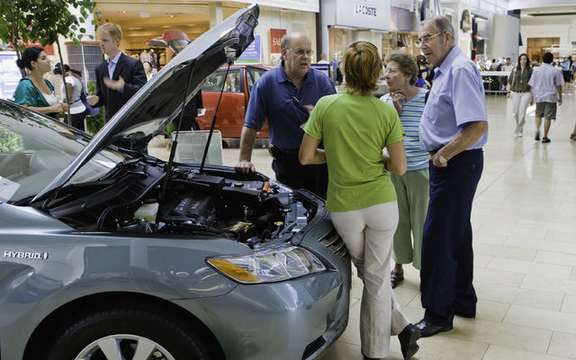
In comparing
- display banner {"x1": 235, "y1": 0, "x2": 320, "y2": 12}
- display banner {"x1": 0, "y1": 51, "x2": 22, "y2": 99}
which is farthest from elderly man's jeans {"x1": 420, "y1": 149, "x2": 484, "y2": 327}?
display banner {"x1": 235, "y1": 0, "x2": 320, "y2": 12}

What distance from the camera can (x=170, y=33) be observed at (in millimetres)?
16094

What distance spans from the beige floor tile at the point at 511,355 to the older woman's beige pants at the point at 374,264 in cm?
53

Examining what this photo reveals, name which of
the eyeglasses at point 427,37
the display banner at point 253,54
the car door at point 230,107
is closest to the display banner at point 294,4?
the display banner at point 253,54

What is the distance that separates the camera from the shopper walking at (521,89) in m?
11.0

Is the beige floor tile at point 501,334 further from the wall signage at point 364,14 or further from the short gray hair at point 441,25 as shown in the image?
the wall signage at point 364,14

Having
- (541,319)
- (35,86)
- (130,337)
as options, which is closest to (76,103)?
(35,86)

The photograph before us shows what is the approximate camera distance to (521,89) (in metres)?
11.1

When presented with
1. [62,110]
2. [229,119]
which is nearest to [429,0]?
[229,119]

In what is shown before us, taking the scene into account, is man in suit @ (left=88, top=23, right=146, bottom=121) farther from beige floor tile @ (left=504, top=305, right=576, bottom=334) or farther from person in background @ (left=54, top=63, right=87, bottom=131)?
beige floor tile @ (left=504, top=305, right=576, bottom=334)

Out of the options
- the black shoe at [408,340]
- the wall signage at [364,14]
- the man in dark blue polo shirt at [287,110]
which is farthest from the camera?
the wall signage at [364,14]

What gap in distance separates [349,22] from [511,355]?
1869 cm

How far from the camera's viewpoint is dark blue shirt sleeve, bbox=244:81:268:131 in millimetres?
3736

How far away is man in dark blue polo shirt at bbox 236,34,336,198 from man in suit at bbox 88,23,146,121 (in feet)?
6.53

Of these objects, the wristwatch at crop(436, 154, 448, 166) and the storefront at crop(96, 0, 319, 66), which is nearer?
the wristwatch at crop(436, 154, 448, 166)
